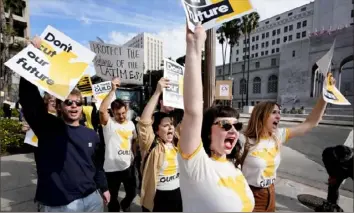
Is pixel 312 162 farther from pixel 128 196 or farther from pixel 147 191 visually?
pixel 147 191

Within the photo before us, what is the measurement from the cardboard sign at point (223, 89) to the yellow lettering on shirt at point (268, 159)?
1331mm

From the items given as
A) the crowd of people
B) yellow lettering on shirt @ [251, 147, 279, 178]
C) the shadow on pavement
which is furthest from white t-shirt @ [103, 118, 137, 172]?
the shadow on pavement

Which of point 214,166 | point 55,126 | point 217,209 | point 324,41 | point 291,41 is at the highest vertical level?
point 291,41

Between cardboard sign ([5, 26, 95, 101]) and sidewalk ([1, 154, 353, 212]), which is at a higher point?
cardboard sign ([5, 26, 95, 101])

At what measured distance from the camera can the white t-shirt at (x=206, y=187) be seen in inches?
46.9

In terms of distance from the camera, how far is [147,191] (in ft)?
Answer: 7.05

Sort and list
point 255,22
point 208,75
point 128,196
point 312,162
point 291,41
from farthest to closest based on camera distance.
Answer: point 291,41 → point 255,22 → point 312,162 → point 208,75 → point 128,196

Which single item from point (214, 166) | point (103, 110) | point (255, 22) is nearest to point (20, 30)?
point (255, 22)

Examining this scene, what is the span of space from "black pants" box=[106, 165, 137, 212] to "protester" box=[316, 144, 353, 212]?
267cm

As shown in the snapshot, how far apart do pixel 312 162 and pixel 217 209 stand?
6263 mm

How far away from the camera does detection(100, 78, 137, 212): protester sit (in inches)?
117

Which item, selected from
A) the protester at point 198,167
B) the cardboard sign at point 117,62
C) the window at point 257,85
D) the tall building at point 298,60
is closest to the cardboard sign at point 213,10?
the protester at point 198,167

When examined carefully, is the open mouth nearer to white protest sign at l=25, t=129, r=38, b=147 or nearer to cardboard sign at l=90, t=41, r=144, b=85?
white protest sign at l=25, t=129, r=38, b=147

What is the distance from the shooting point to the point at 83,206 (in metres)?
1.77
